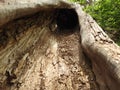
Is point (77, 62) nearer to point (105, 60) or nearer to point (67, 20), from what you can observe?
point (105, 60)

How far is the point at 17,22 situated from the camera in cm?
226

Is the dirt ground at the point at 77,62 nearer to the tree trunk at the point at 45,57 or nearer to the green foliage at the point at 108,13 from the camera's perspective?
the tree trunk at the point at 45,57

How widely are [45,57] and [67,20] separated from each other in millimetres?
1713

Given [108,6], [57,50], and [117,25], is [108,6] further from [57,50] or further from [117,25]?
[57,50]

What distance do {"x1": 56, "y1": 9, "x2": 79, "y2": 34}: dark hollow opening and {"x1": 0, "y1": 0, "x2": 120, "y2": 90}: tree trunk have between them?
31.3 inches

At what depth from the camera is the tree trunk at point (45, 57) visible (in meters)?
1.69

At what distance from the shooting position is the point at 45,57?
2.41 m

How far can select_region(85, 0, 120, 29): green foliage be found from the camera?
183 inches

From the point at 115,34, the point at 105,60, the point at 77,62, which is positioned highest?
the point at 105,60

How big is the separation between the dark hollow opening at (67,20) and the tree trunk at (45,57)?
2.61 feet

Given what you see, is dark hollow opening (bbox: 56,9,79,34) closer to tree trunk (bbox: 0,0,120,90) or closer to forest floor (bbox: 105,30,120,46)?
tree trunk (bbox: 0,0,120,90)

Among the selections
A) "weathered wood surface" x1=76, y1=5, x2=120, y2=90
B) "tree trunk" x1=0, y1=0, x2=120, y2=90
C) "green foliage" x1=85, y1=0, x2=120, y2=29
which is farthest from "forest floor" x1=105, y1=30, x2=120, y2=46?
"weathered wood surface" x1=76, y1=5, x2=120, y2=90

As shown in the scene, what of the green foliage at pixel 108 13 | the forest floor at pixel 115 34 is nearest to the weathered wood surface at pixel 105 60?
the green foliage at pixel 108 13

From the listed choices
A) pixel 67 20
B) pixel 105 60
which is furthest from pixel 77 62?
pixel 67 20
